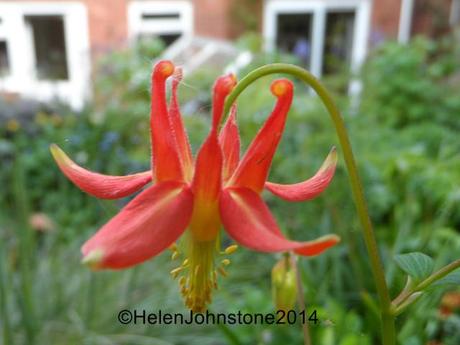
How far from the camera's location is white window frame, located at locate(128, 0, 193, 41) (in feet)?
18.2

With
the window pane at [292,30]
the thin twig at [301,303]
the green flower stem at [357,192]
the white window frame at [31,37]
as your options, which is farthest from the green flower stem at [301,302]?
the window pane at [292,30]

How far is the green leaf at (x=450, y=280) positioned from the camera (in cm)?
47

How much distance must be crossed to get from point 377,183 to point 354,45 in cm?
463

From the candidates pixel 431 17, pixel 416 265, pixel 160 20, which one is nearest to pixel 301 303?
pixel 416 265

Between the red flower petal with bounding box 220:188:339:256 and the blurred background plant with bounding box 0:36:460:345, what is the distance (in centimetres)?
40

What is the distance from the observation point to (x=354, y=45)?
609 cm

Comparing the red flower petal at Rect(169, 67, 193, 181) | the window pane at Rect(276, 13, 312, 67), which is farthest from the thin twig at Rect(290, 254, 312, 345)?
the window pane at Rect(276, 13, 312, 67)

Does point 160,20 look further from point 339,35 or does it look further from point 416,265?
point 416,265

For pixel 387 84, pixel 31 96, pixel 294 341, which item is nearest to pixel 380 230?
pixel 294 341

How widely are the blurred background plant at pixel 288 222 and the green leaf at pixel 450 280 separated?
28 centimetres

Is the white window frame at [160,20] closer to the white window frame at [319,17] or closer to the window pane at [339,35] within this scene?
the white window frame at [319,17]

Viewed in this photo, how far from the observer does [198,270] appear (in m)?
0.49

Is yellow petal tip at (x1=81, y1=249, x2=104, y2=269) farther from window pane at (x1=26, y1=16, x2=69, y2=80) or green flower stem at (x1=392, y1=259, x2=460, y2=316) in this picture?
window pane at (x1=26, y1=16, x2=69, y2=80)

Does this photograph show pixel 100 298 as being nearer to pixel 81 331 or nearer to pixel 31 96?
pixel 81 331
